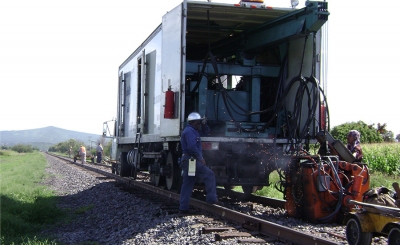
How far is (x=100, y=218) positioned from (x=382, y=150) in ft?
49.4

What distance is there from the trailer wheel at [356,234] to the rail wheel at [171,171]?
518cm

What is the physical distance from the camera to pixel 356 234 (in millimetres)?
5680

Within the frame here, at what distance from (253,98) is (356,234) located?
4861 millimetres

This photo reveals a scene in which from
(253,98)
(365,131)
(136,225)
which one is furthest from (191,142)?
(365,131)

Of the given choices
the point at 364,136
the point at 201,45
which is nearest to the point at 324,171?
the point at 201,45

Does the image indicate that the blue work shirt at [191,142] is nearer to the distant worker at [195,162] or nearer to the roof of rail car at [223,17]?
the distant worker at [195,162]

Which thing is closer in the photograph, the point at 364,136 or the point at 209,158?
the point at 209,158

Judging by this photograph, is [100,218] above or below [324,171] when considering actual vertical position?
below

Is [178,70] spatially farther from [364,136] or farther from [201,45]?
[364,136]

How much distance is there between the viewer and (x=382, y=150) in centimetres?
2077

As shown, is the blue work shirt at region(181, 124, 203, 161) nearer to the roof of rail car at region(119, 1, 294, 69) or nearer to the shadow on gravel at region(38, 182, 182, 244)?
the shadow on gravel at region(38, 182, 182, 244)

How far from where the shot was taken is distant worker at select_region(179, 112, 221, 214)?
8359 mm

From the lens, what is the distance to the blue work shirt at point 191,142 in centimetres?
836

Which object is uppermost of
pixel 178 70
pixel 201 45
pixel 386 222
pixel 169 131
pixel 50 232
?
pixel 201 45
